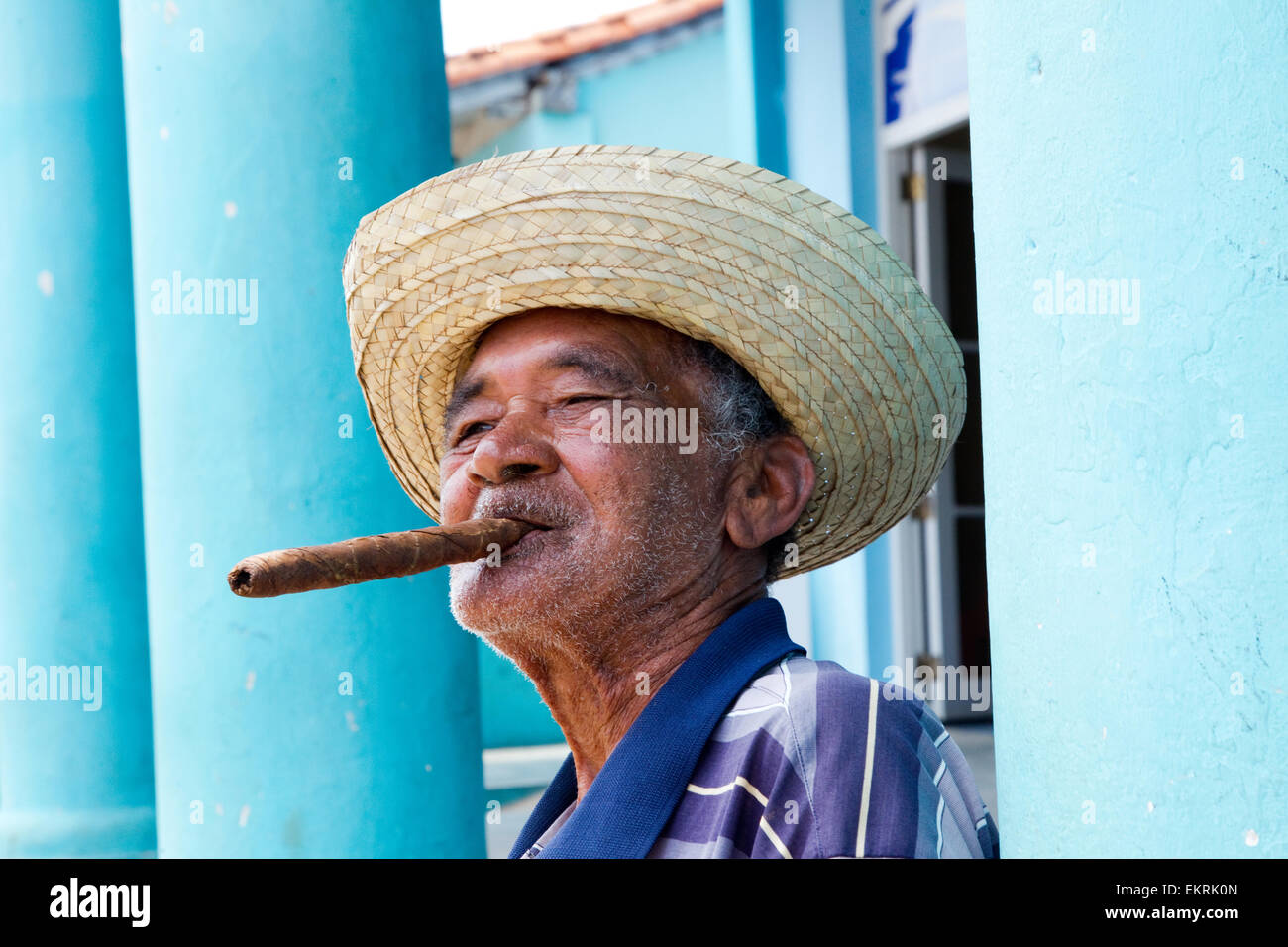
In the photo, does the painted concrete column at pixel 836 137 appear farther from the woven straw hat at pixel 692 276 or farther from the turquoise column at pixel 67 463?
the woven straw hat at pixel 692 276

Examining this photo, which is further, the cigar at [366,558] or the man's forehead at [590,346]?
the man's forehead at [590,346]

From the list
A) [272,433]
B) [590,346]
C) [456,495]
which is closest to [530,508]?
[456,495]

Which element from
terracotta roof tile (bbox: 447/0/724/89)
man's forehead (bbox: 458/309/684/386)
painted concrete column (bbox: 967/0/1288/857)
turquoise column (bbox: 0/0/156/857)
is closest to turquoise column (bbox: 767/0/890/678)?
turquoise column (bbox: 0/0/156/857)

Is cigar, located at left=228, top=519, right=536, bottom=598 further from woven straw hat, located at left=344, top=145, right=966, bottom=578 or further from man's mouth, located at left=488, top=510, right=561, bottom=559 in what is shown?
woven straw hat, located at left=344, top=145, right=966, bottom=578

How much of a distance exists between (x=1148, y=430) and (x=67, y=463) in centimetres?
331

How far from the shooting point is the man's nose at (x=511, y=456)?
6.35 ft

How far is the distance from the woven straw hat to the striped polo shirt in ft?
1.48

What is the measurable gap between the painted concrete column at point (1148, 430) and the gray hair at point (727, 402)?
0.88 metres

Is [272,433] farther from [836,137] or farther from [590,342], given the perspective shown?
[836,137]

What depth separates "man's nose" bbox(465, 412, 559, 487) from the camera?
1.94 metres

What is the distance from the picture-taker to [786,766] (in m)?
1.58

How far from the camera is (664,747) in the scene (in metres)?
1.71

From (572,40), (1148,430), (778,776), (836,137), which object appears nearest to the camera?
(1148,430)

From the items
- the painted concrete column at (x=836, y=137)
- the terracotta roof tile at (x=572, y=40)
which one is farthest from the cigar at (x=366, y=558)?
the terracotta roof tile at (x=572, y=40)
